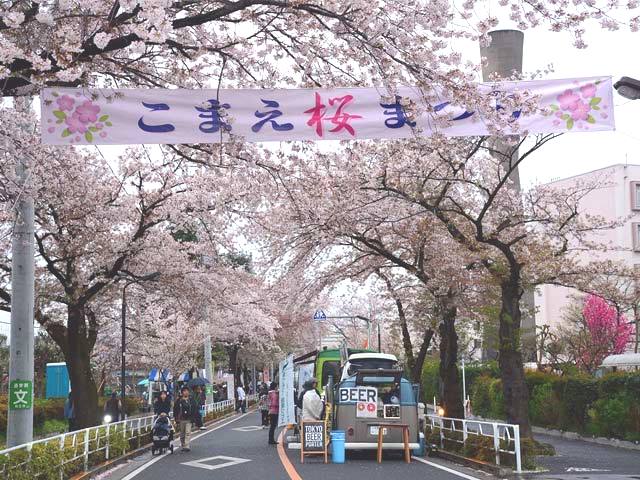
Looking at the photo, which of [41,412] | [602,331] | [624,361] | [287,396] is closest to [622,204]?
[602,331]

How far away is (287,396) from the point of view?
20.2 metres

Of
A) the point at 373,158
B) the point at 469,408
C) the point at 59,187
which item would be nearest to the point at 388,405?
the point at 373,158

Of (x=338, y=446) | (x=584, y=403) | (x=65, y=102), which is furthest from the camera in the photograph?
(x=584, y=403)

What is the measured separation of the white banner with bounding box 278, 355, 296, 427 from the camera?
19969 millimetres

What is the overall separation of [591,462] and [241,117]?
1152cm

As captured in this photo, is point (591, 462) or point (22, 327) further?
point (591, 462)

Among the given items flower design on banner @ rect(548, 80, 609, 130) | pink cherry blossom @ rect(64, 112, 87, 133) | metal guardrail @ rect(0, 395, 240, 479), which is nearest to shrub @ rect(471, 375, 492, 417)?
metal guardrail @ rect(0, 395, 240, 479)

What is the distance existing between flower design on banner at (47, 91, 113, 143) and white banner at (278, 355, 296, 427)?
12.1 metres

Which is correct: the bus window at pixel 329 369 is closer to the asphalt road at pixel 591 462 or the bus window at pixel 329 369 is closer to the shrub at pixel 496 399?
the shrub at pixel 496 399

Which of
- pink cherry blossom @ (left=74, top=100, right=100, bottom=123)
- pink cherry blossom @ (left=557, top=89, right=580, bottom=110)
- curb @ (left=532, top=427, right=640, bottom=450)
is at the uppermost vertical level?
pink cherry blossom @ (left=557, top=89, right=580, bottom=110)

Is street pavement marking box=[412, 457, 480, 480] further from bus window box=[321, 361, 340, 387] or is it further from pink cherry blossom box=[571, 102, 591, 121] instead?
bus window box=[321, 361, 340, 387]

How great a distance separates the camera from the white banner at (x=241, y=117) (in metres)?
9.26

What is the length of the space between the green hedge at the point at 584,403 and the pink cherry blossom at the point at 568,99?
43.0 feet

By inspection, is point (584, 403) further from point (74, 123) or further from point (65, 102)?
point (65, 102)
